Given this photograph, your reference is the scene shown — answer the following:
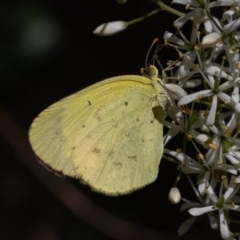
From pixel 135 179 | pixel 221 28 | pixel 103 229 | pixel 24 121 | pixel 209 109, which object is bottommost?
pixel 103 229

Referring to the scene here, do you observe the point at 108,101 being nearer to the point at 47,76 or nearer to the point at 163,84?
the point at 163,84

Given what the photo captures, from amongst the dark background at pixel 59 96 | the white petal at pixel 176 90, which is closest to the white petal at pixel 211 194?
the white petal at pixel 176 90

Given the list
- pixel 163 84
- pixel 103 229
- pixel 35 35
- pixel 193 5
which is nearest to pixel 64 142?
pixel 163 84

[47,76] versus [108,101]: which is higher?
[108,101]

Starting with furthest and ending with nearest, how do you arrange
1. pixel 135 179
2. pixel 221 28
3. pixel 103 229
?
pixel 103 229, pixel 135 179, pixel 221 28

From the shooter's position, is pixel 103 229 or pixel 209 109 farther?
pixel 103 229

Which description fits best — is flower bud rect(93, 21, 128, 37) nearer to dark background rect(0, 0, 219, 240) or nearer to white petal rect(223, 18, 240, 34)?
white petal rect(223, 18, 240, 34)

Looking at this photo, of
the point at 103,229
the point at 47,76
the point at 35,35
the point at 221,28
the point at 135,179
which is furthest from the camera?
the point at 47,76
